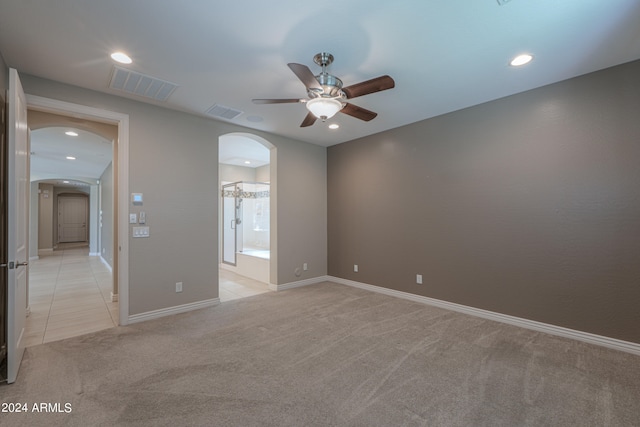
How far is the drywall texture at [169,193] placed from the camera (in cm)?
333

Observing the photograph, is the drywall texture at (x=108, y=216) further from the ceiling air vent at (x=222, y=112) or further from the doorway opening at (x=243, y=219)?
the ceiling air vent at (x=222, y=112)

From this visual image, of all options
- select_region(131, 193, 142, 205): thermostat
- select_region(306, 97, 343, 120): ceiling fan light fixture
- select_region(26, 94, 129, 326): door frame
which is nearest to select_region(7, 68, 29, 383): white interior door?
select_region(26, 94, 129, 326): door frame

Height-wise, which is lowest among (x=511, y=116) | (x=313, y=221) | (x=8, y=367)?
(x=8, y=367)

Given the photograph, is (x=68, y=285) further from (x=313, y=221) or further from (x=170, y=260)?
(x=313, y=221)

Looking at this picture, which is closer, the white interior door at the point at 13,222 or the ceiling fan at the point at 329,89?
the white interior door at the point at 13,222

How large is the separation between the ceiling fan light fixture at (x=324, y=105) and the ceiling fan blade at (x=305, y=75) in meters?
0.10

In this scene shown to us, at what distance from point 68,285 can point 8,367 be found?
12.7 feet

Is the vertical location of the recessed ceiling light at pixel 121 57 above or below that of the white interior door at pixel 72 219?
above

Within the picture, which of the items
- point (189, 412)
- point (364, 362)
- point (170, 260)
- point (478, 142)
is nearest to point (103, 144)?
point (170, 260)

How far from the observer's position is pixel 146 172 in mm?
3443

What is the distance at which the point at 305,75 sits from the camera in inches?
81.2

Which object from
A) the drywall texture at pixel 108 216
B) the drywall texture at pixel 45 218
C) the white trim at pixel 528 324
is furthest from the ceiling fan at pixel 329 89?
the drywall texture at pixel 45 218

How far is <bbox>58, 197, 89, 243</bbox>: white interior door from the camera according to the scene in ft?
41.4

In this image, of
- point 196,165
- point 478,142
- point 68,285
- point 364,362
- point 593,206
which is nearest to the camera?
point 364,362
